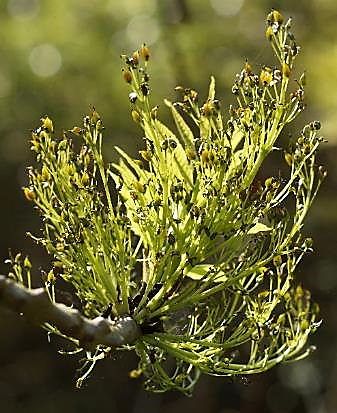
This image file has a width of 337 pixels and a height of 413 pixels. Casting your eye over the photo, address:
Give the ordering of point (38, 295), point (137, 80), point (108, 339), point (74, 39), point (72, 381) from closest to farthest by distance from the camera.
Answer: point (38, 295) < point (108, 339) < point (137, 80) < point (74, 39) < point (72, 381)

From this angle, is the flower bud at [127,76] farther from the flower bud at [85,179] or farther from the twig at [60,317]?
the twig at [60,317]

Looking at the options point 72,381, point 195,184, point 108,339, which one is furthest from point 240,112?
point 72,381

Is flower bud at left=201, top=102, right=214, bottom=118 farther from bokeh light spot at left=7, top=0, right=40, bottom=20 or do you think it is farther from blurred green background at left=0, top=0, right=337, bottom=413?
bokeh light spot at left=7, top=0, right=40, bottom=20

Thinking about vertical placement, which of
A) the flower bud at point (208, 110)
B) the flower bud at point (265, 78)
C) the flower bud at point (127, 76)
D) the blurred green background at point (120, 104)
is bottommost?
the blurred green background at point (120, 104)

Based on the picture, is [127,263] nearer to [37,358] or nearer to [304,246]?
[304,246]

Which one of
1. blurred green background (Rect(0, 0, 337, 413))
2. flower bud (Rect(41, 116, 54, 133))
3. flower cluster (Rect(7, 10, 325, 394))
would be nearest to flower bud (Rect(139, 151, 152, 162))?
flower cluster (Rect(7, 10, 325, 394))

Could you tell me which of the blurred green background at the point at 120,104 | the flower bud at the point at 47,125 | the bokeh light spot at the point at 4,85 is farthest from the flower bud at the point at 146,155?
the bokeh light spot at the point at 4,85
